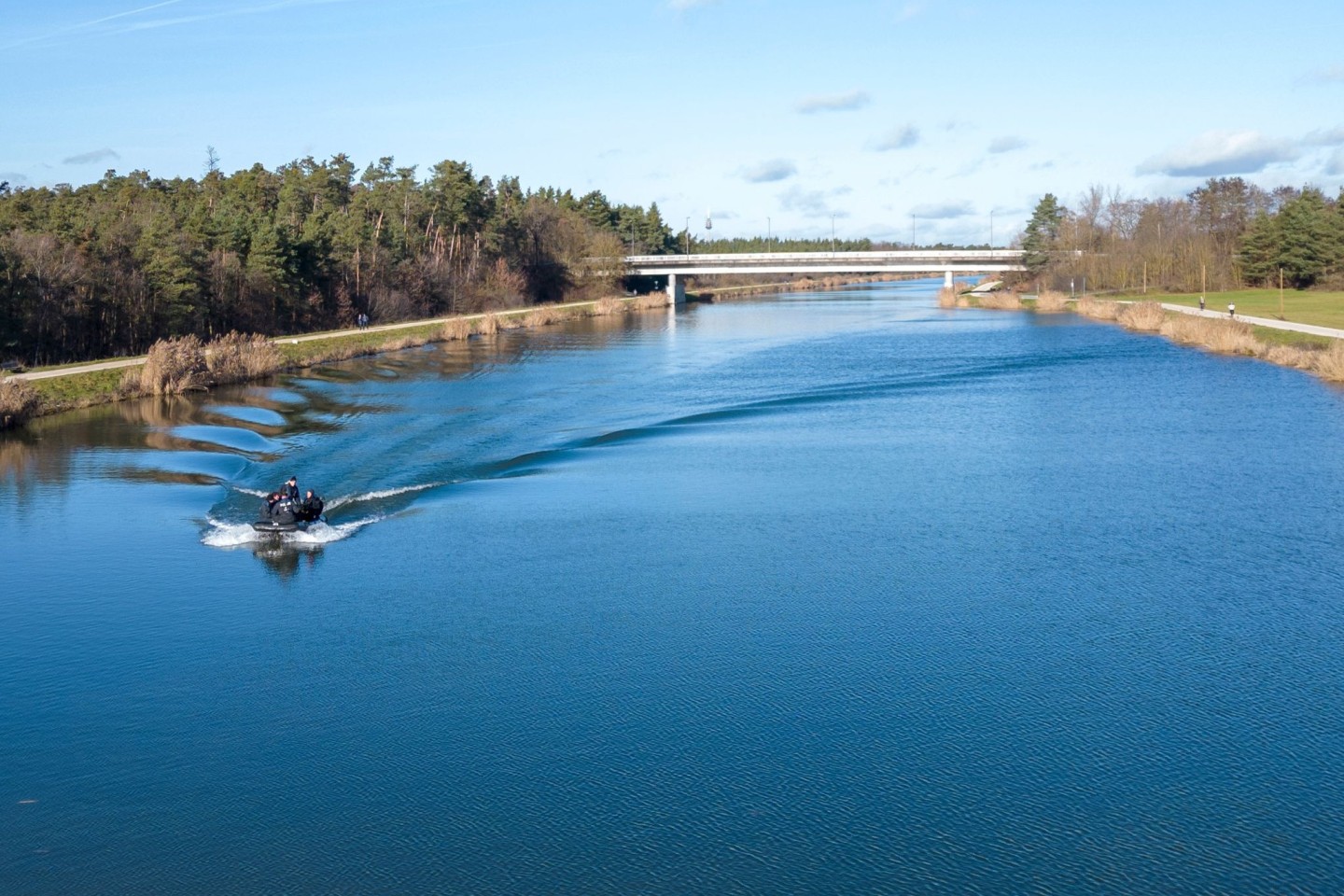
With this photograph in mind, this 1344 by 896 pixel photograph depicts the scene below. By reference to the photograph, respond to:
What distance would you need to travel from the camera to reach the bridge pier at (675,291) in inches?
Answer: 4801

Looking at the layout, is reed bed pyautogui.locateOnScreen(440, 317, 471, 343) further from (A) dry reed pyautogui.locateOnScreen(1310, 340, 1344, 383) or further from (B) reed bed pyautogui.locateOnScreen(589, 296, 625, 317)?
(A) dry reed pyautogui.locateOnScreen(1310, 340, 1344, 383)

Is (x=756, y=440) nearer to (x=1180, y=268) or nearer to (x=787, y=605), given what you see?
(x=787, y=605)

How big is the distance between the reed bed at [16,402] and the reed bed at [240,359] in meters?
10.1

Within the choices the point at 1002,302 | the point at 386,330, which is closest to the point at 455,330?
the point at 386,330

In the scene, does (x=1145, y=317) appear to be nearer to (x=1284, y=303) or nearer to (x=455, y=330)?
(x=1284, y=303)

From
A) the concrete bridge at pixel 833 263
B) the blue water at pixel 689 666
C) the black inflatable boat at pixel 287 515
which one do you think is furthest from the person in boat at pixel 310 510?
the concrete bridge at pixel 833 263

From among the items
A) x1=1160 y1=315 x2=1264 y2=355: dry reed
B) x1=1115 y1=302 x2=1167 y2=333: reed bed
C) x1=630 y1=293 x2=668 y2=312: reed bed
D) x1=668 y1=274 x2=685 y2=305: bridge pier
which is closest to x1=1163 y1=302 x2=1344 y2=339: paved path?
x1=1160 y1=315 x2=1264 y2=355: dry reed

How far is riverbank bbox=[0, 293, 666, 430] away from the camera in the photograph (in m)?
39.5

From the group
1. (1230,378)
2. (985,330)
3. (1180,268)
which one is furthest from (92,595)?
(1180,268)

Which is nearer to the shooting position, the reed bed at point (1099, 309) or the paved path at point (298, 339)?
the paved path at point (298, 339)

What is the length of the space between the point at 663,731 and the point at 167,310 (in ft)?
159

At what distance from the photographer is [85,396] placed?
139 feet

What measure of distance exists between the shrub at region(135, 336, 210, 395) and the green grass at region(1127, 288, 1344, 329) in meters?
48.6

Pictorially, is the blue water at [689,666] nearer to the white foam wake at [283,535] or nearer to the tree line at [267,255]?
the white foam wake at [283,535]
